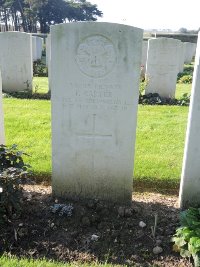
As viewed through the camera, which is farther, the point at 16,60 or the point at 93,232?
the point at 16,60

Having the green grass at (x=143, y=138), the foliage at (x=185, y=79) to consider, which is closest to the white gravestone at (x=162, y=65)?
the green grass at (x=143, y=138)

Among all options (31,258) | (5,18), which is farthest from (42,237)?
(5,18)

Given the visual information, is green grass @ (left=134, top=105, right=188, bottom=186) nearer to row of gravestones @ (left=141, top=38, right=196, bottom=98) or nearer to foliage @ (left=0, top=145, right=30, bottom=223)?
foliage @ (left=0, top=145, right=30, bottom=223)

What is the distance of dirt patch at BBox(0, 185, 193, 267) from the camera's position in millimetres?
3102

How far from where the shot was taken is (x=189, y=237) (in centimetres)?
298

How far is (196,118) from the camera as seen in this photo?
3.50 metres

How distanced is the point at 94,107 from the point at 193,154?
4.04ft

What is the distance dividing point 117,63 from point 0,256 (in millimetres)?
2250

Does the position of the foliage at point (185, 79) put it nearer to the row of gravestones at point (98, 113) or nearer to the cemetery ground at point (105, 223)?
the cemetery ground at point (105, 223)

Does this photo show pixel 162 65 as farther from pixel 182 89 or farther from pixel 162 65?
pixel 182 89

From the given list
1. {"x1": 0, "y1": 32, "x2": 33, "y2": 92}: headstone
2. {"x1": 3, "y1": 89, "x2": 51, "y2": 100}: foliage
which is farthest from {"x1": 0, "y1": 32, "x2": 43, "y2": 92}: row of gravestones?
{"x1": 3, "y1": 89, "x2": 51, "y2": 100}: foliage

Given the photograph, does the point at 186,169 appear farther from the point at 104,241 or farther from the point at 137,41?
the point at 137,41

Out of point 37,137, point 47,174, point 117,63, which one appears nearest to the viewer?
point 117,63

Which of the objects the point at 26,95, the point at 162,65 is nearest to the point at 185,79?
the point at 162,65
